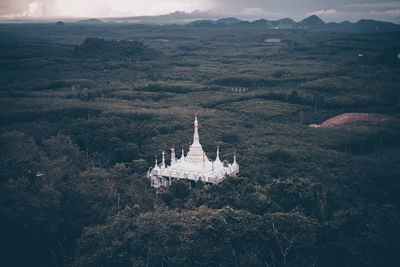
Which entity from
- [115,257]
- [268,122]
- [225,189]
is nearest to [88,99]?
[268,122]

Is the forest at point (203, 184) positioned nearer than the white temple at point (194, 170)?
Yes

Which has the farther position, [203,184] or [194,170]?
[194,170]

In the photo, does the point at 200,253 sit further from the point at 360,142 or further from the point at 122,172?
the point at 360,142

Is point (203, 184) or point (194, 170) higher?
point (194, 170)

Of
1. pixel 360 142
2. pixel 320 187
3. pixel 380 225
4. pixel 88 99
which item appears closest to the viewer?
pixel 380 225

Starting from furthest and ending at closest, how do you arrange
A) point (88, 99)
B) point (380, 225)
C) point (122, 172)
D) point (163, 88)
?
point (163, 88) → point (88, 99) → point (122, 172) → point (380, 225)

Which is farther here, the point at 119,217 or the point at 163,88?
the point at 163,88

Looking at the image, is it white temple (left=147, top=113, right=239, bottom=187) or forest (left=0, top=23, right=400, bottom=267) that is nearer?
forest (left=0, top=23, right=400, bottom=267)
